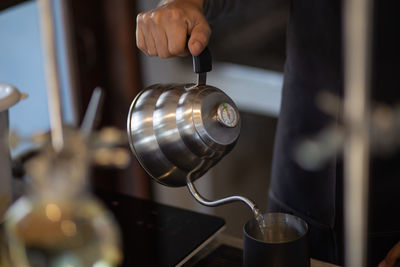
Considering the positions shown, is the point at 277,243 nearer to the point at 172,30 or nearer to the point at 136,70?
the point at 172,30

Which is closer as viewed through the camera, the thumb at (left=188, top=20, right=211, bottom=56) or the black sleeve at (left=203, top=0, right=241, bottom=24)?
Result: the thumb at (left=188, top=20, right=211, bottom=56)

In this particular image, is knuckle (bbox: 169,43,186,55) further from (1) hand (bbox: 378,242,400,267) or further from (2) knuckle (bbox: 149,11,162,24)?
(1) hand (bbox: 378,242,400,267)

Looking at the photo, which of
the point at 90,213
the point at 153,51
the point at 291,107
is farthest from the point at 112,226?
the point at 291,107

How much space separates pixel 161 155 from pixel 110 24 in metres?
1.40

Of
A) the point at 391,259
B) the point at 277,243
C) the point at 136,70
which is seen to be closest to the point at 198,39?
the point at 277,243

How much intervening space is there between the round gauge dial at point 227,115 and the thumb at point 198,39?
0.09 m

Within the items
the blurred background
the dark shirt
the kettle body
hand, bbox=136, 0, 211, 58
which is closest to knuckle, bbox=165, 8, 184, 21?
hand, bbox=136, 0, 211, 58

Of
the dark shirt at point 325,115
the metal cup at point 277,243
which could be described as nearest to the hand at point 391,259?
the dark shirt at point 325,115

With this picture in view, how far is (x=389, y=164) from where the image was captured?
99 cm

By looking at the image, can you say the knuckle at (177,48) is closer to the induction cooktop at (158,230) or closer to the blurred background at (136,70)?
the induction cooktop at (158,230)

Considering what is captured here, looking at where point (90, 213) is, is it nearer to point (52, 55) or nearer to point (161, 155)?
point (161, 155)

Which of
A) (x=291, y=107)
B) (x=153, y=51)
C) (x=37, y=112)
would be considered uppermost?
(x=153, y=51)

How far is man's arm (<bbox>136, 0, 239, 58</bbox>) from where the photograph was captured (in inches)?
31.7

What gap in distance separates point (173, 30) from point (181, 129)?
162 millimetres
